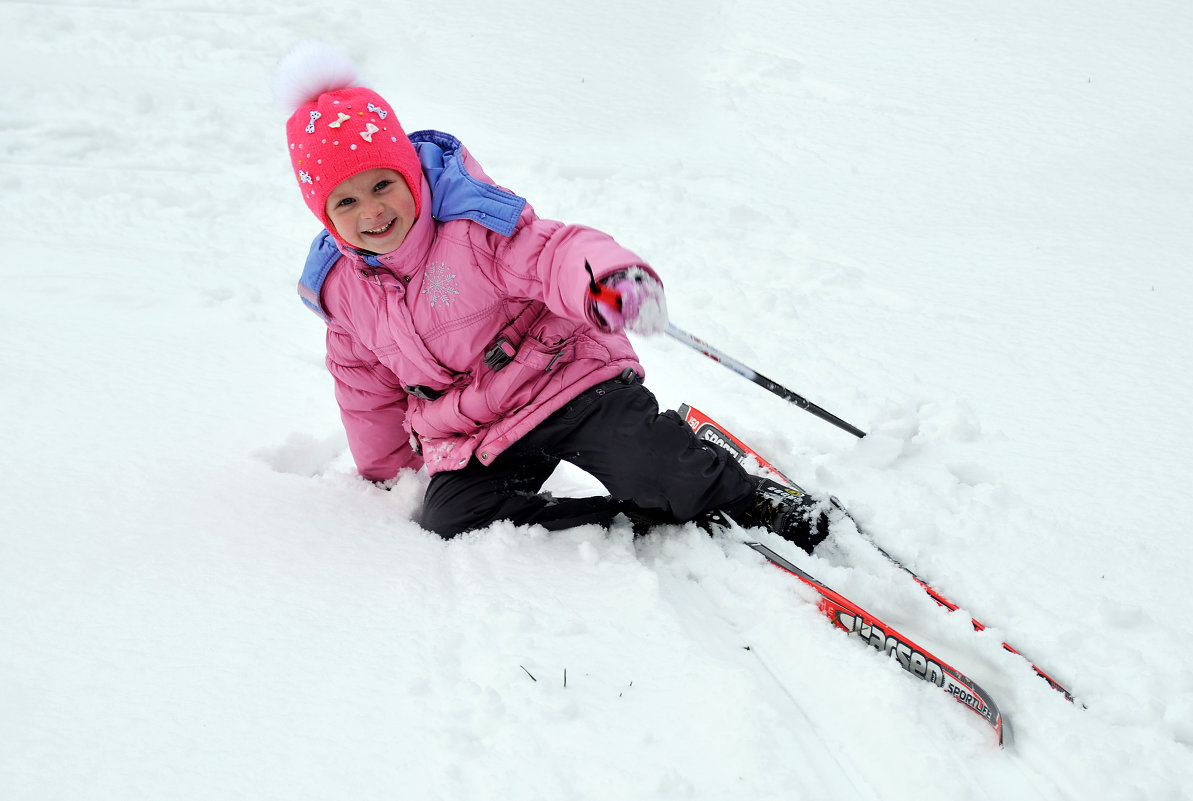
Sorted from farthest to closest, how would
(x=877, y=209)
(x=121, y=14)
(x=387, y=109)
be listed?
(x=121, y=14), (x=877, y=209), (x=387, y=109)

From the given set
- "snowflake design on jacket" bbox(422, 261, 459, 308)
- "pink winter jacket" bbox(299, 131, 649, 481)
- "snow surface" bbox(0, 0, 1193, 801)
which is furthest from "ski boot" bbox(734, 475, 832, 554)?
"snowflake design on jacket" bbox(422, 261, 459, 308)

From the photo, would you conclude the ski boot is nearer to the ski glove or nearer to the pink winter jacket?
the pink winter jacket

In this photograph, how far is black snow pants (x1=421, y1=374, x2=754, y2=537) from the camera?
245 cm

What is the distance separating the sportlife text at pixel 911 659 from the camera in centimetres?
200

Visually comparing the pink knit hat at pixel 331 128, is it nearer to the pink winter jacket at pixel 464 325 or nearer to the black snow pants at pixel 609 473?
the pink winter jacket at pixel 464 325

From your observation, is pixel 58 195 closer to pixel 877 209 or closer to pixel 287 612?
pixel 287 612

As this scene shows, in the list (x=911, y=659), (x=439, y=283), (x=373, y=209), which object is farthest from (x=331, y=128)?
(x=911, y=659)

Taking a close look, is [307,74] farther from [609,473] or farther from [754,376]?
[754,376]

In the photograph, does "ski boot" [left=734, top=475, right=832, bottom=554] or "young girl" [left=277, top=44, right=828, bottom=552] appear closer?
"young girl" [left=277, top=44, right=828, bottom=552]

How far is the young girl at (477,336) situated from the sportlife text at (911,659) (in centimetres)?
43

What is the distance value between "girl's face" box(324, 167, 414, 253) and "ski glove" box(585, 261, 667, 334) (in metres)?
0.58

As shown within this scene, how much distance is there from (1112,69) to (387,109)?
5.39m

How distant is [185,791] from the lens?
4.92 ft

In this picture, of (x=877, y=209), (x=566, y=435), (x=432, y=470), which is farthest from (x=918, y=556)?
(x=877, y=209)
